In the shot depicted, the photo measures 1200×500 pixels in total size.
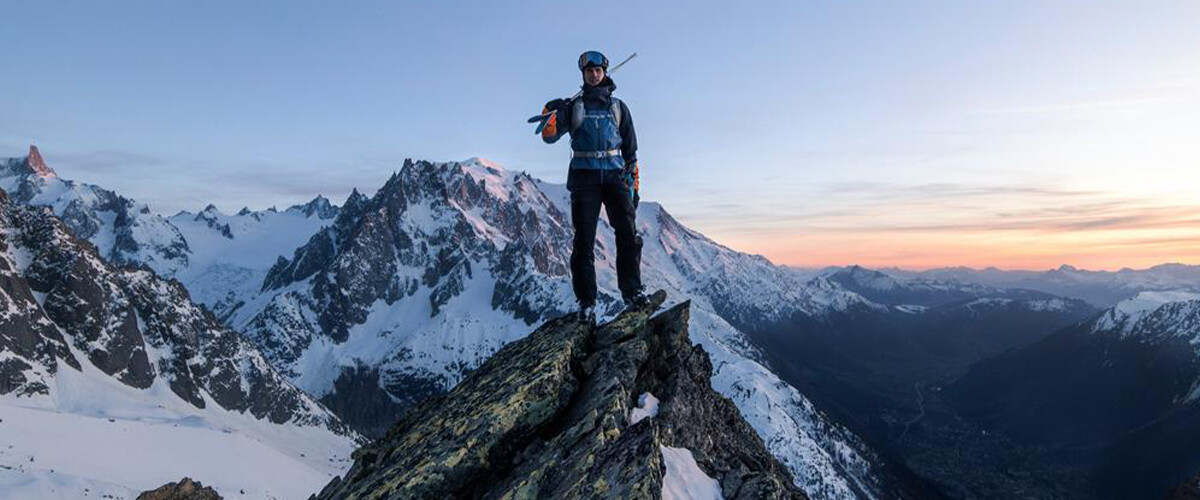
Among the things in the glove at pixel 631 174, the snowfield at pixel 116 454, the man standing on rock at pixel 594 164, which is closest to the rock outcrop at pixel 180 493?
the snowfield at pixel 116 454

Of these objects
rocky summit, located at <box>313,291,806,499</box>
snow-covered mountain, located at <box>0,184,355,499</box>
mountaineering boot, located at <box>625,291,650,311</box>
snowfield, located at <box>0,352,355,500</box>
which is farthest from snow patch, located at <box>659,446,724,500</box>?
snow-covered mountain, located at <box>0,184,355,499</box>

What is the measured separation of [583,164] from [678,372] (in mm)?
4804

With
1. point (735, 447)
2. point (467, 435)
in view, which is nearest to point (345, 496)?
point (467, 435)

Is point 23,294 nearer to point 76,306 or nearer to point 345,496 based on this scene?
point 76,306

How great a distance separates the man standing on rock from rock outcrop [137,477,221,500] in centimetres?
3597

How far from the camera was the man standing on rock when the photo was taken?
45.5ft

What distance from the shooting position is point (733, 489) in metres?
10.2

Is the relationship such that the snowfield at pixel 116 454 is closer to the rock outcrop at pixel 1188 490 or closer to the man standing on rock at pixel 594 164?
the man standing on rock at pixel 594 164

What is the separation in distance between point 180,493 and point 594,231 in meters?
38.3

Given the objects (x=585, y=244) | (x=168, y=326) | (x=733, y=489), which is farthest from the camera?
(x=168, y=326)

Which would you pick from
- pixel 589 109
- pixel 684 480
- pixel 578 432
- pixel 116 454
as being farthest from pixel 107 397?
pixel 684 480

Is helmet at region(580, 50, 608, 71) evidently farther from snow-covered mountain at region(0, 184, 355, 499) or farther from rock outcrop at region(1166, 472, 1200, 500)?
snow-covered mountain at region(0, 184, 355, 499)

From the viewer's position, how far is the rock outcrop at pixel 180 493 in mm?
37594

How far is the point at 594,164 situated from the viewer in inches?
548
